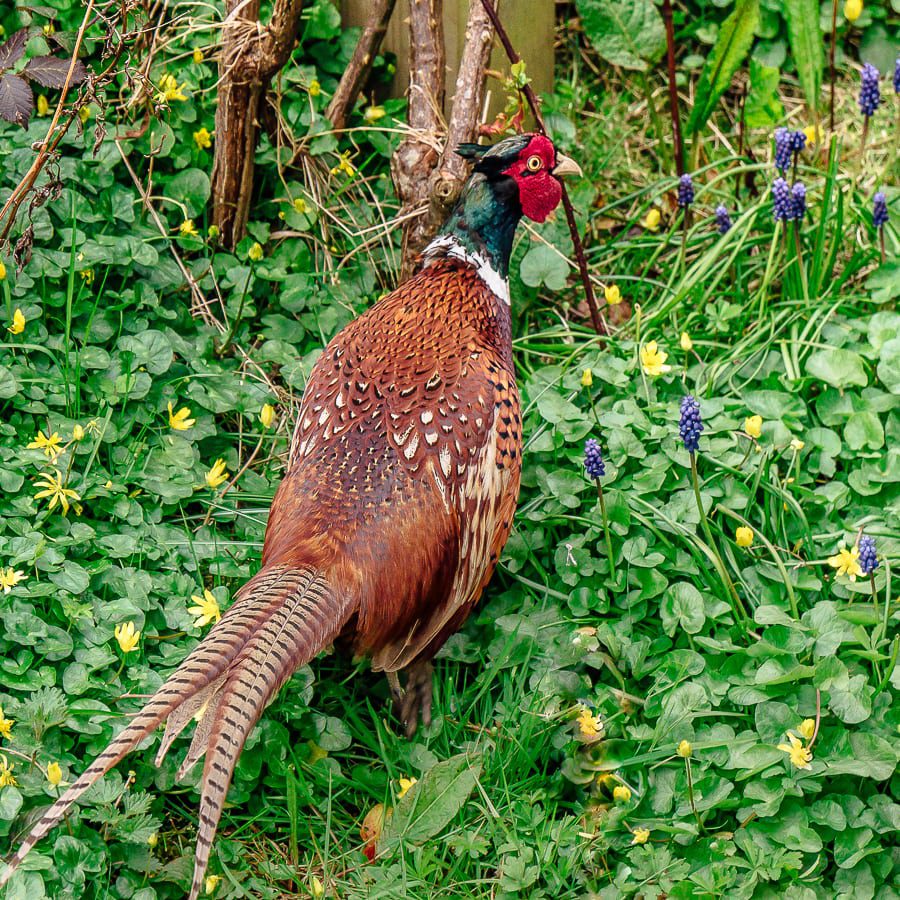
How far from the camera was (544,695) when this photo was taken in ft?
9.78

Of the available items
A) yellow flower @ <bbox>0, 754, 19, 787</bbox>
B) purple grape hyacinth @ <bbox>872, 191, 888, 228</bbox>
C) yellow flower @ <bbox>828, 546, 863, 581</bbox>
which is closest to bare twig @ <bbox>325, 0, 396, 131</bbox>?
purple grape hyacinth @ <bbox>872, 191, 888, 228</bbox>

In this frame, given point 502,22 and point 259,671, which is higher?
point 502,22

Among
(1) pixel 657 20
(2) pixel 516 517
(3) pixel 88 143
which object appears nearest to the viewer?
(2) pixel 516 517

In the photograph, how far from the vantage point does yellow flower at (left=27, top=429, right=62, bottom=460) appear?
309cm

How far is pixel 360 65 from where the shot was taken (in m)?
3.94

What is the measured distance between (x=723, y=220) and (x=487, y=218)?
103 centimetres

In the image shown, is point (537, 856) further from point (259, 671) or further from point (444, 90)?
point (444, 90)

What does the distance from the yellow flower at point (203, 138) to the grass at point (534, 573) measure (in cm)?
4

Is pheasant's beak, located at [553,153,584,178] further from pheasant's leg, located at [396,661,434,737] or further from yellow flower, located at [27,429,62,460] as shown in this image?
yellow flower, located at [27,429,62,460]

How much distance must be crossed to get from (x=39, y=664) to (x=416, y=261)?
167 centimetres

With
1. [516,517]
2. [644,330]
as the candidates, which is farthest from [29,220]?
[644,330]

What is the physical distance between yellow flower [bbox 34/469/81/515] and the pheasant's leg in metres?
0.95

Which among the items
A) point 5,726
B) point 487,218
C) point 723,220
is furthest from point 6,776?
point 723,220

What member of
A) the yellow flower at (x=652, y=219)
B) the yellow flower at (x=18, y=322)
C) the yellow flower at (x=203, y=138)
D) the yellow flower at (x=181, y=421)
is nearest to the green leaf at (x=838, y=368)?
the yellow flower at (x=652, y=219)
